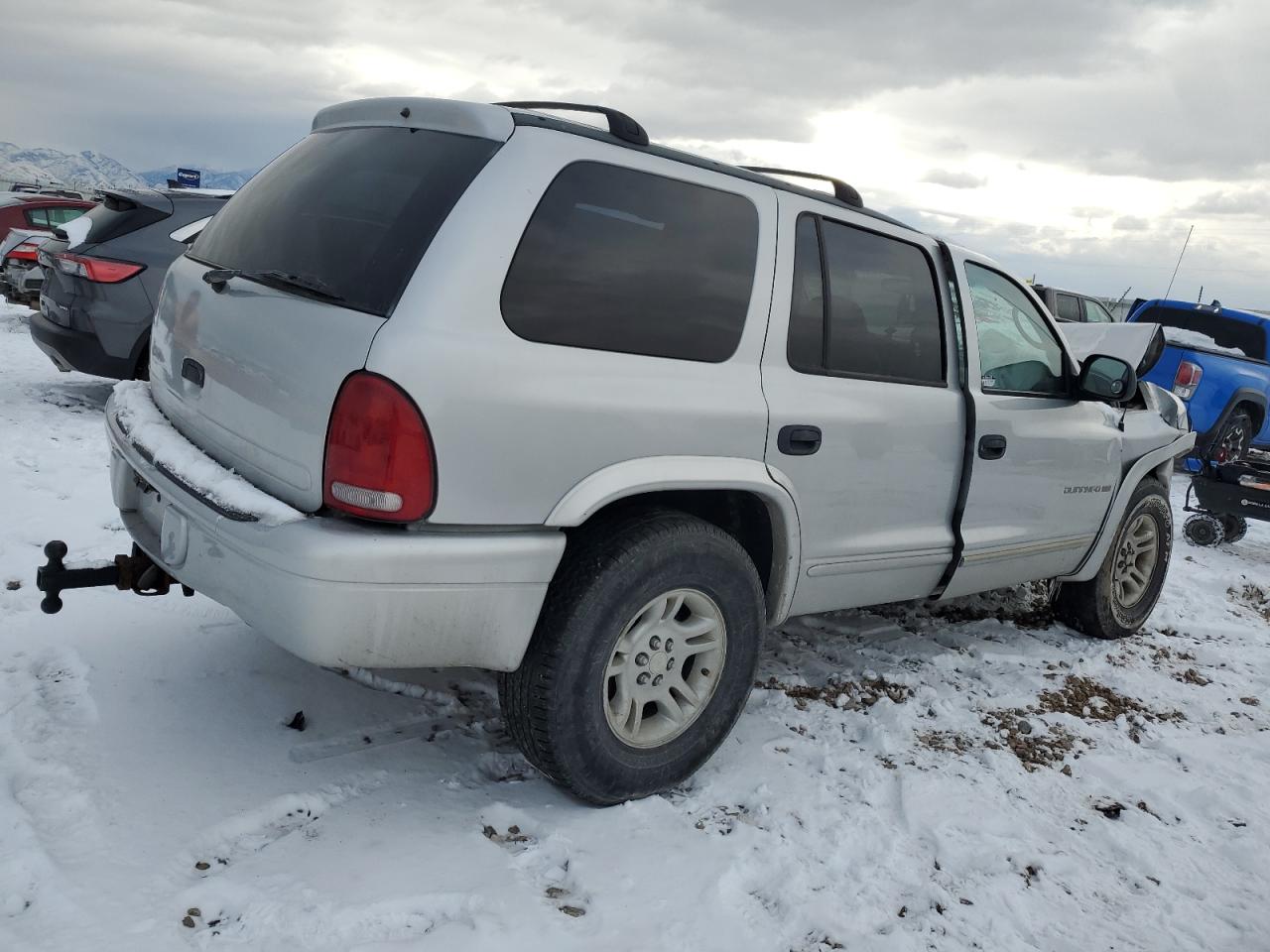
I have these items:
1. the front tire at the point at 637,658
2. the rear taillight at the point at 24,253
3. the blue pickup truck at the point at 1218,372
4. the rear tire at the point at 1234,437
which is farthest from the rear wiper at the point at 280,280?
the rear taillight at the point at 24,253

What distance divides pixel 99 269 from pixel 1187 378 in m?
9.58

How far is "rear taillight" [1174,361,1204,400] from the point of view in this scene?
9.58 meters

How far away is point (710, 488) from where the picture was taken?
2.79 m

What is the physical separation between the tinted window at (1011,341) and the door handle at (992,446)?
19cm

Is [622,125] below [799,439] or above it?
above

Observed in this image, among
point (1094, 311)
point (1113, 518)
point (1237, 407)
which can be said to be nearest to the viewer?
point (1113, 518)

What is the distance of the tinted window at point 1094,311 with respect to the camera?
53.7 feet

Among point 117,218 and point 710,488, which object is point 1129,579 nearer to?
point 710,488

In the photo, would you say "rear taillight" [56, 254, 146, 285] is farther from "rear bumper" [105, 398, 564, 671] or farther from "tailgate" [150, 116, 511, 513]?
"rear bumper" [105, 398, 564, 671]

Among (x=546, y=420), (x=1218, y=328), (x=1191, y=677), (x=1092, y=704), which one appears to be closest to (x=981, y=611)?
(x=1191, y=677)

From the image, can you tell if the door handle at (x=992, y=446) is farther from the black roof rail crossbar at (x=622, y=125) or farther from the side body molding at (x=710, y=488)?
the black roof rail crossbar at (x=622, y=125)

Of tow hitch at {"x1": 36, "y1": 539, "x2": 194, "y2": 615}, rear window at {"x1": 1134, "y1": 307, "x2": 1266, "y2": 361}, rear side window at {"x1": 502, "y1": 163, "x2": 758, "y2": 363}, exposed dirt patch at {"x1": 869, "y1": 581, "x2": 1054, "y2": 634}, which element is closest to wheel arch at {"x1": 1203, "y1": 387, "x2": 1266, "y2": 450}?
rear window at {"x1": 1134, "y1": 307, "x2": 1266, "y2": 361}

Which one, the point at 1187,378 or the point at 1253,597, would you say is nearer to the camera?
the point at 1253,597

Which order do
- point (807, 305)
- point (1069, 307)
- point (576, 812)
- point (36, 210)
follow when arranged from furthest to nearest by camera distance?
point (1069, 307)
point (36, 210)
point (807, 305)
point (576, 812)
